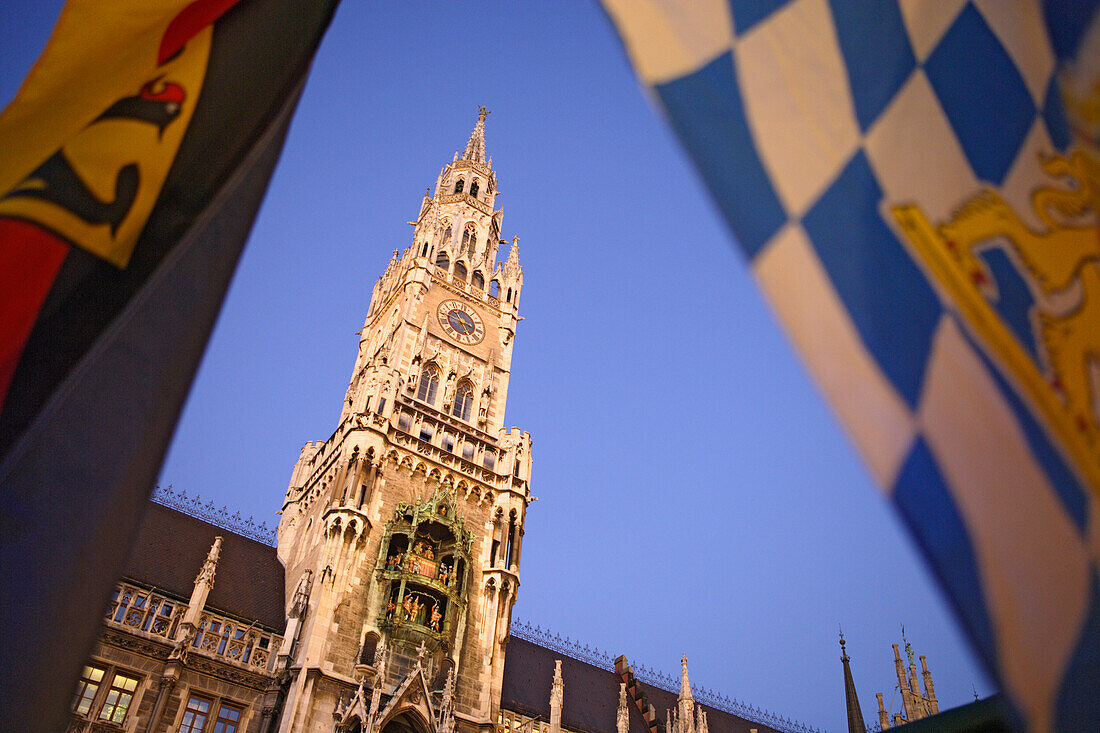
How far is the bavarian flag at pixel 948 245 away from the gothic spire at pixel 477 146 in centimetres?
4230

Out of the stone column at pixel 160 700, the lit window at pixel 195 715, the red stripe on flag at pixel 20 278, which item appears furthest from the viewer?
the lit window at pixel 195 715

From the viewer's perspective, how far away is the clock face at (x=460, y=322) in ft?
107

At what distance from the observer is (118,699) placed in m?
19.6

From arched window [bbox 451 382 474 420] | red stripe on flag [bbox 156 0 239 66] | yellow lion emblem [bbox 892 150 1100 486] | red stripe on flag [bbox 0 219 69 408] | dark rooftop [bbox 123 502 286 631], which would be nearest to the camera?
yellow lion emblem [bbox 892 150 1100 486]

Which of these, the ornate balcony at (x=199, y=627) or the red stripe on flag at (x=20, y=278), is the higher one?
the ornate balcony at (x=199, y=627)

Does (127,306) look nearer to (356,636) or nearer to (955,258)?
(955,258)

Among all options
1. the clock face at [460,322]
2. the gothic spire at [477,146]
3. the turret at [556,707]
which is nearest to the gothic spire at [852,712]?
the turret at [556,707]

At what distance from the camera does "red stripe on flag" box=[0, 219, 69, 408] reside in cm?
389

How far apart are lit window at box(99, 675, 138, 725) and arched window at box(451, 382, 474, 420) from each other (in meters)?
14.3

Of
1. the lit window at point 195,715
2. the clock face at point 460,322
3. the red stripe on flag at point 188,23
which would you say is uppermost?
the clock face at point 460,322

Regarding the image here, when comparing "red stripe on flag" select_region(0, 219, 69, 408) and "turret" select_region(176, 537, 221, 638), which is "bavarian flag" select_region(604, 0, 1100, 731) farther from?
"turret" select_region(176, 537, 221, 638)

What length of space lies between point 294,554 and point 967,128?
92.9ft

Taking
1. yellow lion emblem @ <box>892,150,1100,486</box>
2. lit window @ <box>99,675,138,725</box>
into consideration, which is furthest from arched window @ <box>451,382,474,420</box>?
yellow lion emblem @ <box>892,150,1100,486</box>

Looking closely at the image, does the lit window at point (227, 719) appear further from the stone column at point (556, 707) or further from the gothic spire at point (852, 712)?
the gothic spire at point (852, 712)
